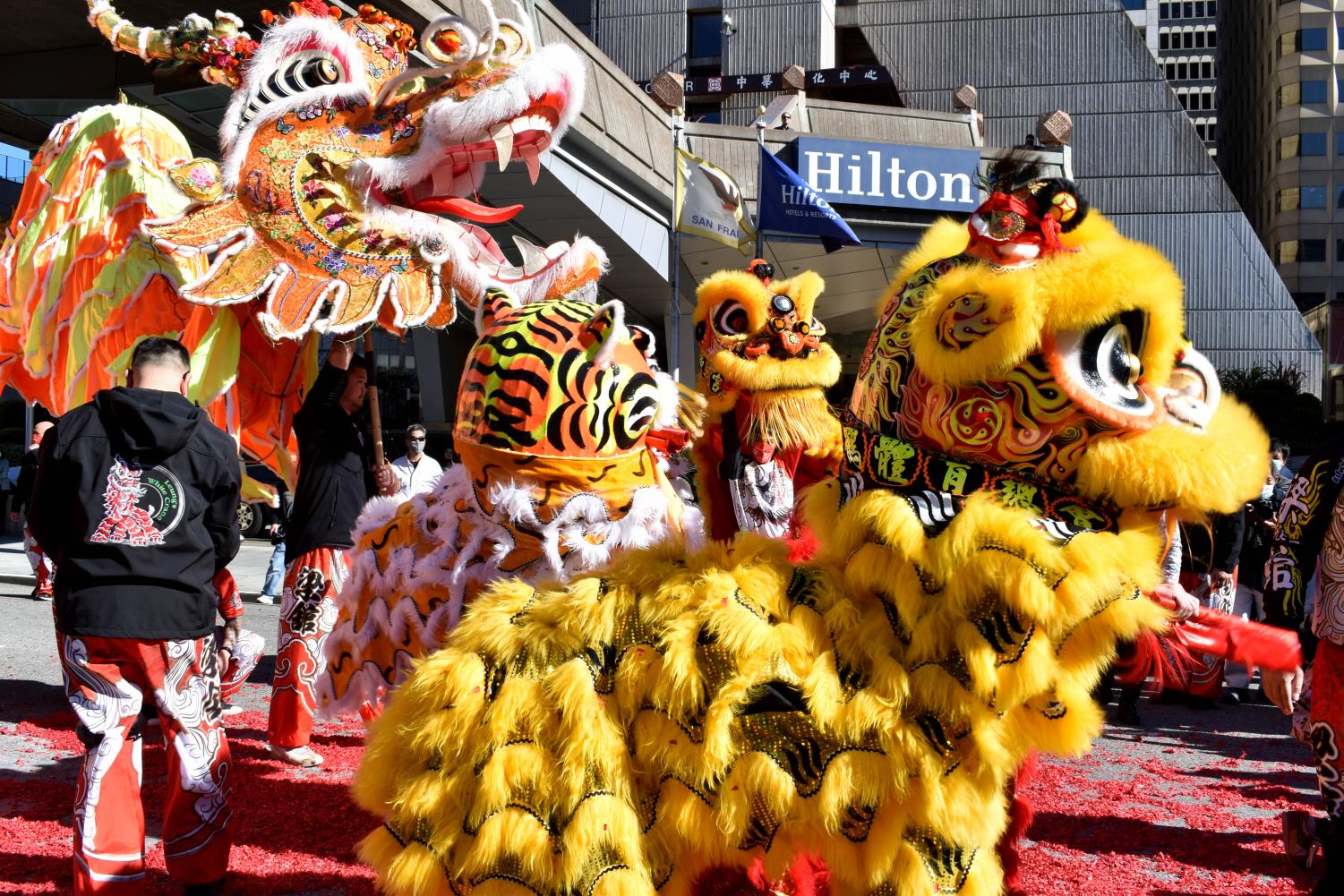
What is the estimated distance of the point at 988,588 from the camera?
6.40ft

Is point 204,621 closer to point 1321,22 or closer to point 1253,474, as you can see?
point 1253,474

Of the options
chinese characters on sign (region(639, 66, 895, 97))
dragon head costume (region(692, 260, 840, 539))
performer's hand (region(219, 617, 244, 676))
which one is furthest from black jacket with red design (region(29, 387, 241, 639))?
chinese characters on sign (region(639, 66, 895, 97))

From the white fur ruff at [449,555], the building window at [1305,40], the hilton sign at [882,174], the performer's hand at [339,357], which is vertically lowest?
the white fur ruff at [449,555]

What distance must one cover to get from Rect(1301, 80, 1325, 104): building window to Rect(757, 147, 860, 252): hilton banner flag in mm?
50724

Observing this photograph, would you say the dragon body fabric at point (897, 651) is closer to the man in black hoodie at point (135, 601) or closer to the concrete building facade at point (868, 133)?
the man in black hoodie at point (135, 601)

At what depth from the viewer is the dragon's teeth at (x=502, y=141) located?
4.61m

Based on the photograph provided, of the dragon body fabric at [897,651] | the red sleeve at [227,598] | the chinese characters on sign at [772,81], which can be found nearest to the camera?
the dragon body fabric at [897,651]

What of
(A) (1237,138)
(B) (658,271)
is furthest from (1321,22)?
(B) (658,271)

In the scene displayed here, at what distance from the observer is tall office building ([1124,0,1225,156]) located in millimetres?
72188

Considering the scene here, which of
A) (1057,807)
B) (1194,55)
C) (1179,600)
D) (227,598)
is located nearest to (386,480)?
(227,598)

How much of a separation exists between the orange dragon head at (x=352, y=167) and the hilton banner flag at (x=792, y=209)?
699cm

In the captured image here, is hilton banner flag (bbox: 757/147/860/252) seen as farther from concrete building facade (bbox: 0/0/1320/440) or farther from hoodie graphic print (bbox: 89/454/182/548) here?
hoodie graphic print (bbox: 89/454/182/548)

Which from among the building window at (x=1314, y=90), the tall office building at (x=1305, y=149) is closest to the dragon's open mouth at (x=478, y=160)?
the tall office building at (x=1305, y=149)

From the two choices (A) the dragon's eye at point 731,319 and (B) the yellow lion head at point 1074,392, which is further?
(A) the dragon's eye at point 731,319
